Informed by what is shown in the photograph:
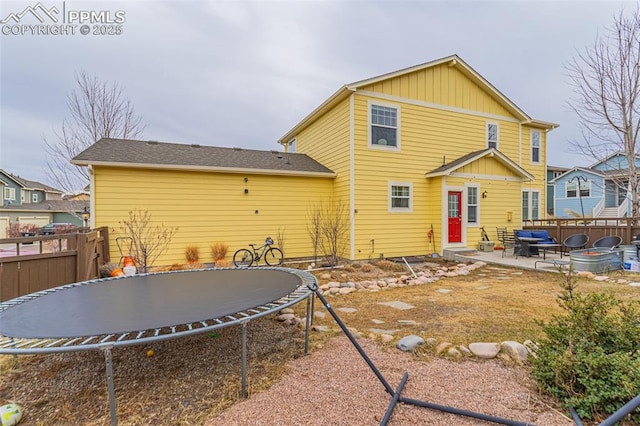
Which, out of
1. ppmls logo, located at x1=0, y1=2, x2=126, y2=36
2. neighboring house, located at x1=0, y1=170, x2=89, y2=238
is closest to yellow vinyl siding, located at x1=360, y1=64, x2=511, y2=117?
ppmls logo, located at x1=0, y1=2, x2=126, y2=36

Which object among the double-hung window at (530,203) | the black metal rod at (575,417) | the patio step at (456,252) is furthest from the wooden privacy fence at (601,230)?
the black metal rod at (575,417)

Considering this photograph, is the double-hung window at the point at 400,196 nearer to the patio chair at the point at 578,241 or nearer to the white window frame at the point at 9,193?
the patio chair at the point at 578,241

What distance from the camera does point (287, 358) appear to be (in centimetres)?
287

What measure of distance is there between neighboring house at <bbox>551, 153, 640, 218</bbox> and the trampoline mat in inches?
856

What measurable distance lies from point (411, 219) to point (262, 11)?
24.8 ft

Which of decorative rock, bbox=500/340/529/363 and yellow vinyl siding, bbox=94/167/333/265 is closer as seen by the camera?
decorative rock, bbox=500/340/529/363

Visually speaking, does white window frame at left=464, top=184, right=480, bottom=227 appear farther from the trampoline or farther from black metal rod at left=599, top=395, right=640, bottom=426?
black metal rod at left=599, top=395, right=640, bottom=426

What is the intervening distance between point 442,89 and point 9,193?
36.3 metres

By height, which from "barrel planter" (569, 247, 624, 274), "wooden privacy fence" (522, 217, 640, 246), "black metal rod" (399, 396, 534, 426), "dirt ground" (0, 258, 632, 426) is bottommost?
"dirt ground" (0, 258, 632, 426)

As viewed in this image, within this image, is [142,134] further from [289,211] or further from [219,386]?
[219,386]

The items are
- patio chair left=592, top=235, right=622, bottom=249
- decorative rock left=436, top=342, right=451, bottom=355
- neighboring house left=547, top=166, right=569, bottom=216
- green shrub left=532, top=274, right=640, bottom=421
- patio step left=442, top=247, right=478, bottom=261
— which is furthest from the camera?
neighboring house left=547, top=166, right=569, bottom=216

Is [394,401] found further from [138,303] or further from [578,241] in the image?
[578,241]

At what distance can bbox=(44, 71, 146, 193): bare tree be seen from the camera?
12453mm

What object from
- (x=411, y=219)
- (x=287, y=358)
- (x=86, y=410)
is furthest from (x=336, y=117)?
(x=86, y=410)
